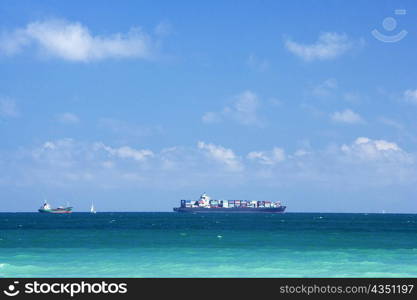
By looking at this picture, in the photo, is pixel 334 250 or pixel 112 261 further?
pixel 334 250

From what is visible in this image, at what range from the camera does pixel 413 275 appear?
136 ft

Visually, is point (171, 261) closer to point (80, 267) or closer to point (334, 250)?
point (80, 267)

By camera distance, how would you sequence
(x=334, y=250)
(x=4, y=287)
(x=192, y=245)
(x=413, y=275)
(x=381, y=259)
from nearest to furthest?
(x=4, y=287)
(x=413, y=275)
(x=381, y=259)
(x=334, y=250)
(x=192, y=245)

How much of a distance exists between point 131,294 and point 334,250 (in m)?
43.6

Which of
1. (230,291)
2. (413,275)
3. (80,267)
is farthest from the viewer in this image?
(80,267)

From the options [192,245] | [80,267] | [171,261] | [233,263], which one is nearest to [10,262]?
[80,267]

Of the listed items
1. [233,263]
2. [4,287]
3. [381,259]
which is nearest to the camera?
[4,287]

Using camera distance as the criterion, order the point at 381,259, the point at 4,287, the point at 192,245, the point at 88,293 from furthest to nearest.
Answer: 1. the point at 192,245
2. the point at 381,259
3. the point at 4,287
4. the point at 88,293

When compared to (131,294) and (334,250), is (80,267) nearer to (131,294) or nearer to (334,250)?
(131,294)

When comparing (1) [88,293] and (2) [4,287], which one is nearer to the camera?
(1) [88,293]

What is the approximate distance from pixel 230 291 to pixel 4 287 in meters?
8.93

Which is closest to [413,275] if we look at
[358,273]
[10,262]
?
[358,273]

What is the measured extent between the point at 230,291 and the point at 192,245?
44252 mm

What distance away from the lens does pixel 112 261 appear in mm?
50406
